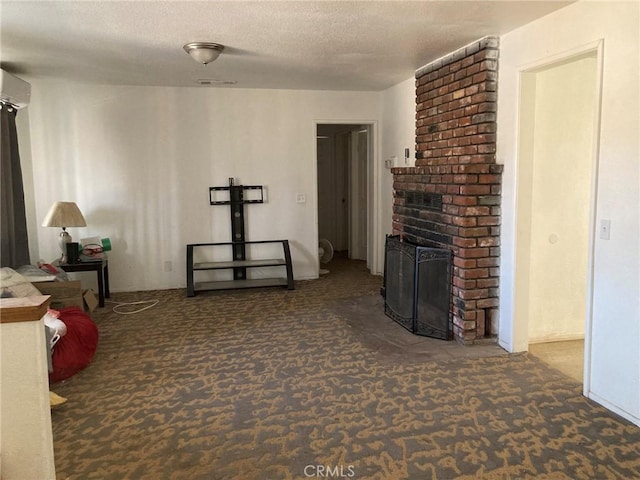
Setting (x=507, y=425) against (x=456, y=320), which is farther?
(x=456, y=320)

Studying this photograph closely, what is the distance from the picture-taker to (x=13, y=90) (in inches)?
168

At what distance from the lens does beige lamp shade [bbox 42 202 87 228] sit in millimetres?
4715

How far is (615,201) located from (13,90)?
4.69 m

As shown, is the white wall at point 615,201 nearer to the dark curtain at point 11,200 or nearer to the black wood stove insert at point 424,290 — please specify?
the black wood stove insert at point 424,290

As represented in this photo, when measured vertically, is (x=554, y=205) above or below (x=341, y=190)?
below

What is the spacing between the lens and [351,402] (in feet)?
9.24

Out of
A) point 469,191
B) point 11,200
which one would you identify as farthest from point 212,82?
point 469,191

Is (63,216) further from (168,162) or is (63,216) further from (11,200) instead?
(168,162)

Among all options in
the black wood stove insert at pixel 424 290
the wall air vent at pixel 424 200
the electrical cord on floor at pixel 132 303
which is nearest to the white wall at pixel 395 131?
the wall air vent at pixel 424 200

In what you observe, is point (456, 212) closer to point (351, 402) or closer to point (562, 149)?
point (562, 149)

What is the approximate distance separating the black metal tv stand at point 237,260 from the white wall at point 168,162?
10 centimetres

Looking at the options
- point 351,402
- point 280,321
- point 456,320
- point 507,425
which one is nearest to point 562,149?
point 456,320

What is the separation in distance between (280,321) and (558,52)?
296 cm

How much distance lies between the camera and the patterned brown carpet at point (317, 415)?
2.21 metres
